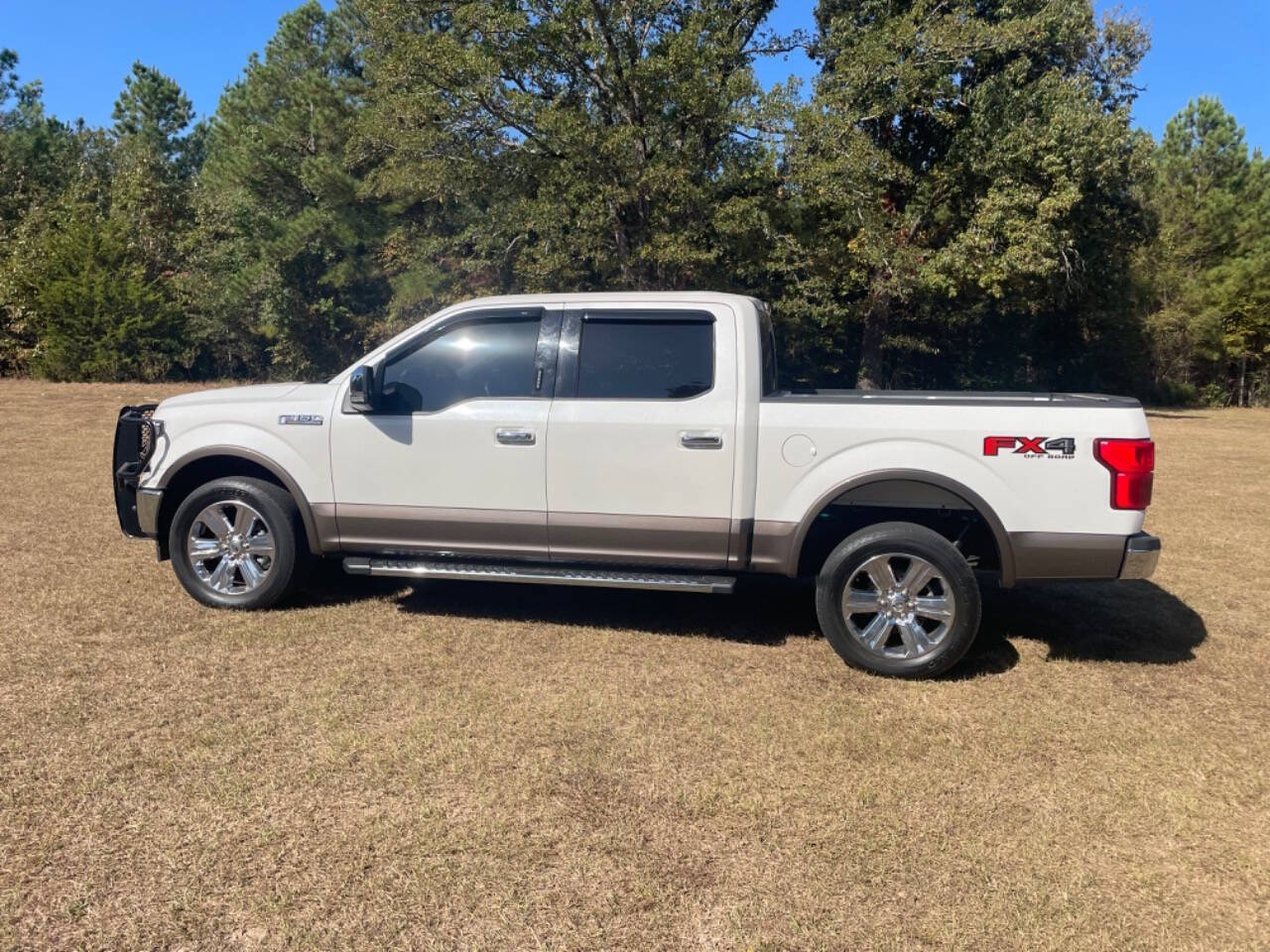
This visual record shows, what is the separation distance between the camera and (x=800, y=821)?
3.45 metres

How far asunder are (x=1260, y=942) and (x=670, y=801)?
6.27 ft

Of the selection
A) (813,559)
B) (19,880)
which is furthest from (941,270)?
(19,880)

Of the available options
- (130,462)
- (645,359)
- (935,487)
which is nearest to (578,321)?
(645,359)

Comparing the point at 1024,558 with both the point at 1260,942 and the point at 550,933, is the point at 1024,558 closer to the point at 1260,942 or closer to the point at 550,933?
the point at 1260,942

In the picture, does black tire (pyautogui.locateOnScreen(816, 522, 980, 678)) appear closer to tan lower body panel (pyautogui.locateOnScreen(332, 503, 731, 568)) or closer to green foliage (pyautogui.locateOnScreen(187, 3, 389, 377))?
tan lower body panel (pyautogui.locateOnScreen(332, 503, 731, 568))

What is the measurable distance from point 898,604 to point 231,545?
3.96 m

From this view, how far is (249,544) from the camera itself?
5.76 metres

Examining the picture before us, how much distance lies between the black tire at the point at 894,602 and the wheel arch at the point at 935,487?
7.9 inches

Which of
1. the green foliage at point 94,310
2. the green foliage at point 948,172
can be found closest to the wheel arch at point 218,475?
the green foliage at point 948,172

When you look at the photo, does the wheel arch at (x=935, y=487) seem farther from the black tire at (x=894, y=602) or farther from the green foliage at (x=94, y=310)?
the green foliage at (x=94, y=310)

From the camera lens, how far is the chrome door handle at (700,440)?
505 centimetres

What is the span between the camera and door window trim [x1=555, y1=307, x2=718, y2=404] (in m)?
5.29

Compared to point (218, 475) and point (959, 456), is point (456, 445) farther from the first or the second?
point (959, 456)

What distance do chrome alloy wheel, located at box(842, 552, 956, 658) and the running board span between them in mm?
679
